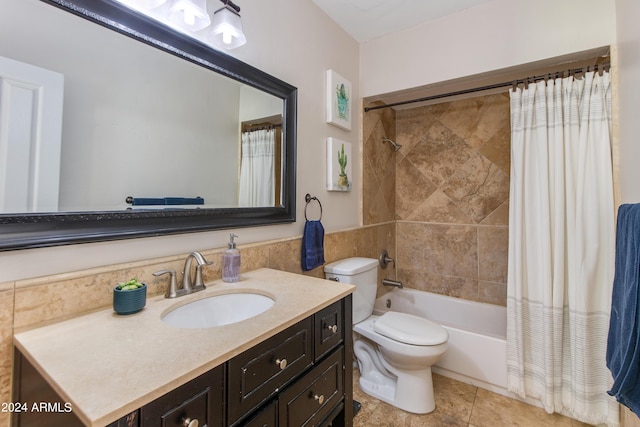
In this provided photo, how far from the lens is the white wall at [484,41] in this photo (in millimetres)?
1573

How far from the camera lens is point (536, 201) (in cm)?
176

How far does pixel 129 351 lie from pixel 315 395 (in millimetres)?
594

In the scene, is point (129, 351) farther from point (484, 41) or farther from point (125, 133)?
point (484, 41)

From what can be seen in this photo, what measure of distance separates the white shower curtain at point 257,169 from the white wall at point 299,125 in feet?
0.51

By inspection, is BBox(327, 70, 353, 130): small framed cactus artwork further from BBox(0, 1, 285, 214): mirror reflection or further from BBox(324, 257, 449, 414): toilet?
BBox(324, 257, 449, 414): toilet

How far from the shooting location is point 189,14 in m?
1.06

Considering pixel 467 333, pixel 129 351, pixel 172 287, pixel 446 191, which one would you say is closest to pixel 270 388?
pixel 129 351

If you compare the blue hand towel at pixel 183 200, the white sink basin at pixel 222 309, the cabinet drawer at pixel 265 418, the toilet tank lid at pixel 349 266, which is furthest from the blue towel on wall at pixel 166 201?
the toilet tank lid at pixel 349 266

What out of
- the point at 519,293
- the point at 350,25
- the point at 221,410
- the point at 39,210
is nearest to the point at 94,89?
the point at 39,210

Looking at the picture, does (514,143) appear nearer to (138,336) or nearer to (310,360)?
(310,360)

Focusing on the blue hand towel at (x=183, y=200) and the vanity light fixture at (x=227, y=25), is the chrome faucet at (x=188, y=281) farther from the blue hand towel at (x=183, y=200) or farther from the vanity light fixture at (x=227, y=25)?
the vanity light fixture at (x=227, y=25)

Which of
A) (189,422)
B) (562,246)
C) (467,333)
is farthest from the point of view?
(467,333)

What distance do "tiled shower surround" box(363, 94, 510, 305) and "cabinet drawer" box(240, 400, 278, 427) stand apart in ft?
5.68

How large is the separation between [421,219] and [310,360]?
217 centimetres
